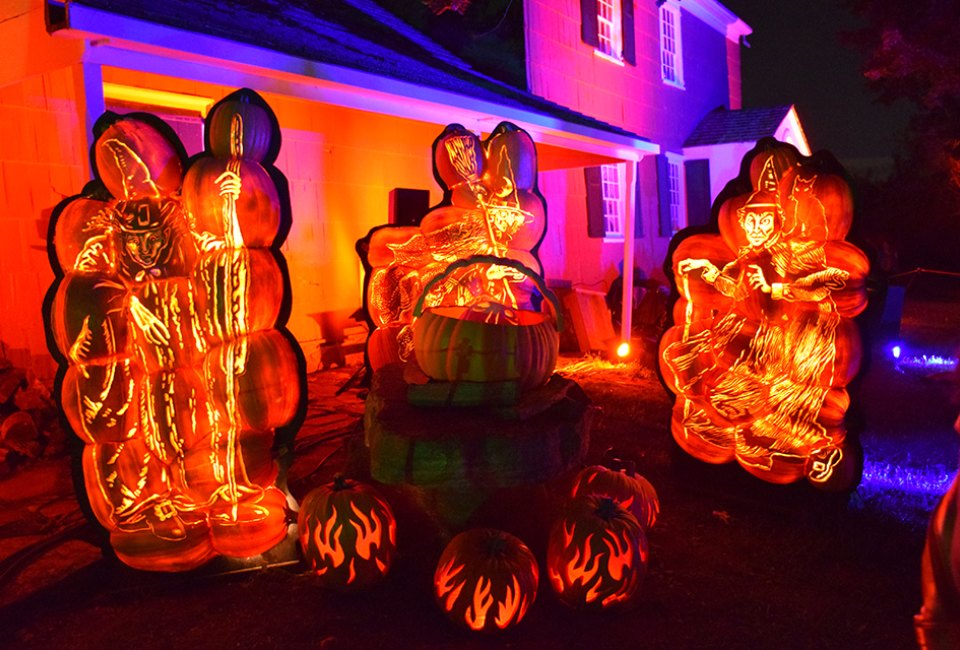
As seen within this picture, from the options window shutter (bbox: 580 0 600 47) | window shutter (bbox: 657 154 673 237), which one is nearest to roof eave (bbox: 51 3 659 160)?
window shutter (bbox: 580 0 600 47)

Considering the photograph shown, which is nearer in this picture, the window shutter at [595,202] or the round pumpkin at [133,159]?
the round pumpkin at [133,159]

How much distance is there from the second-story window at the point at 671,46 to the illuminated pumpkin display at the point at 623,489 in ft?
44.2

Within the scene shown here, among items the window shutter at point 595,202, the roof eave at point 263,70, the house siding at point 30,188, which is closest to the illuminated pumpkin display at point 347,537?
the roof eave at point 263,70

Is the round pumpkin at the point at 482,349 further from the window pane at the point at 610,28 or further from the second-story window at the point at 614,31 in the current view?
the window pane at the point at 610,28

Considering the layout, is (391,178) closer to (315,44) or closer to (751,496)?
(315,44)

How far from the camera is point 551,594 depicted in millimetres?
3303

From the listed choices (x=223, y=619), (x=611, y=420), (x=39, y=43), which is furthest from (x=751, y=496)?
(x=39, y=43)

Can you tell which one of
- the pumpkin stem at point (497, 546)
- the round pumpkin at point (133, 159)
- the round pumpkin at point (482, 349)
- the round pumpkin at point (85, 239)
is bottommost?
the pumpkin stem at point (497, 546)

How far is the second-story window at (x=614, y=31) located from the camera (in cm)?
1304

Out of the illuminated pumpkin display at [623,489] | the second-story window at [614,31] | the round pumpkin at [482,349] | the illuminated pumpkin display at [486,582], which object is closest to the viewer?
the illuminated pumpkin display at [486,582]

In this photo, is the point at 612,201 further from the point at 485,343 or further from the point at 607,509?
the point at 607,509

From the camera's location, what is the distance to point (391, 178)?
9.41 meters

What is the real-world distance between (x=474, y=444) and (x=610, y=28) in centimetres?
1239

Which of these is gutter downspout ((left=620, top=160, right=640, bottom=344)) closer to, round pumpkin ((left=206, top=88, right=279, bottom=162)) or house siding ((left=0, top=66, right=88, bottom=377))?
house siding ((left=0, top=66, right=88, bottom=377))
